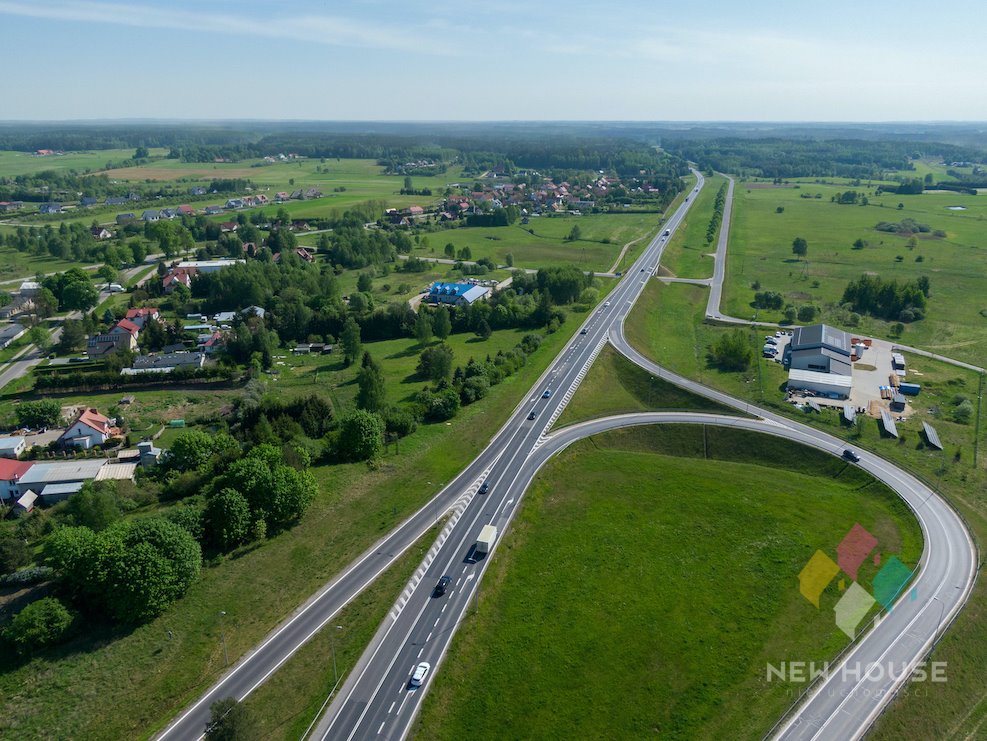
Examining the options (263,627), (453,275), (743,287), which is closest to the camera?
(263,627)

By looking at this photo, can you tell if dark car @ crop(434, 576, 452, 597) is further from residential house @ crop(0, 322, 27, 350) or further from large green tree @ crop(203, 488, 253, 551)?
residential house @ crop(0, 322, 27, 350)

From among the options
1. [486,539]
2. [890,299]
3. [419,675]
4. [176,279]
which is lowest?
[419,675]

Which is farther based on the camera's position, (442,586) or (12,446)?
(12,446)

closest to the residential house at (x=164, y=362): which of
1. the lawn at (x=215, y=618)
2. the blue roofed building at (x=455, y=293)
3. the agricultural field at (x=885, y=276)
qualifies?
the lawn at (x=215, y=618)

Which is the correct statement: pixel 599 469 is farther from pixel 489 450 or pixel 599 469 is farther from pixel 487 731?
pixel 487 731

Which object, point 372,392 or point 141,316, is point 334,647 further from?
point 141,316

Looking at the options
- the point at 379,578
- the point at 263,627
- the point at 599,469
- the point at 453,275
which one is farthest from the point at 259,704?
the point at 453,275

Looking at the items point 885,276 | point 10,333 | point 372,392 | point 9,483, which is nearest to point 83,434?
point 9,483
